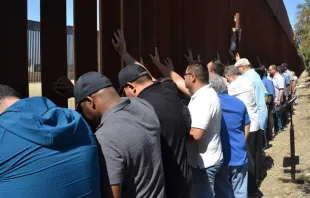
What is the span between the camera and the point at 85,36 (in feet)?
9.48

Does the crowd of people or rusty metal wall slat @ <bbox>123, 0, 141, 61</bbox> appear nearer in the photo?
the crowd of people

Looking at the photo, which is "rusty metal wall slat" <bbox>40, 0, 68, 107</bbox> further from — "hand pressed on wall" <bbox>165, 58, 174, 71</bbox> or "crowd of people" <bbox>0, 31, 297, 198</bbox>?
"hand pressed on wall" <bbox>165, 58, 174, 71</bbox>

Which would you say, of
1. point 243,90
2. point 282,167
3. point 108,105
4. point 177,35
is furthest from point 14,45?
point 282,167

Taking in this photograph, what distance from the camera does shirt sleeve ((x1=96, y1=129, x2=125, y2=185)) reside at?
1.98m

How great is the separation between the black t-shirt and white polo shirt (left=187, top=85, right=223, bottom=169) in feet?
2.34

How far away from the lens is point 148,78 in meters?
2.89

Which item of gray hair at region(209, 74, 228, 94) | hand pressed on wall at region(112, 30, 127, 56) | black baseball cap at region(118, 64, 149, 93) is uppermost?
hand pressed on wall at region(112, 30, 127, 56)

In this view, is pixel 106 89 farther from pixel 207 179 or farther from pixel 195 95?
pixel 207 179

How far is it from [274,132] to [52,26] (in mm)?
9886

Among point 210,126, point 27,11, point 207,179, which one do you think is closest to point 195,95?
point 210,126

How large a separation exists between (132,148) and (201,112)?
5.52 feet

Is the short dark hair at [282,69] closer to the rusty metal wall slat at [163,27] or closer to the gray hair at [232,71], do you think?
the gray hair at [232,71]

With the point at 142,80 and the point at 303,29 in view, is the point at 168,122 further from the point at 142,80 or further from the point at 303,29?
the point at 303,29

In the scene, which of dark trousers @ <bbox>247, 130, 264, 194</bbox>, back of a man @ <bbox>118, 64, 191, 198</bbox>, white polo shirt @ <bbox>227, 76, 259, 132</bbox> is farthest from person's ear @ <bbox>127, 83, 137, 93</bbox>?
dark trousers @ <bbox>247, 130, 264, 194</bbox>
